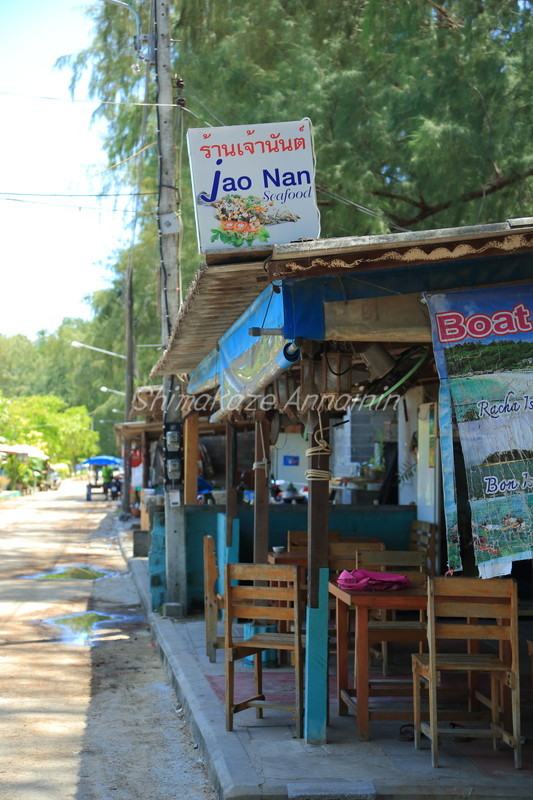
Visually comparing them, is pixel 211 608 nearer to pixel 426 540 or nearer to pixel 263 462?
pixel 263 462

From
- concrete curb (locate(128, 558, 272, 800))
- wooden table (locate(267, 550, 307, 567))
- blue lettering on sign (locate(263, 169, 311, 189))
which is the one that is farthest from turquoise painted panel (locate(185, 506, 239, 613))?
blue lettering on sign (locate(263, 169, 311, 189))

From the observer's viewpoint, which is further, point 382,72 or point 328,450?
point 382,72

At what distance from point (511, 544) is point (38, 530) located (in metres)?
25.3

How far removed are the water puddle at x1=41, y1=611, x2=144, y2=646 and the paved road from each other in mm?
13

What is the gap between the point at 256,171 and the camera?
6633 mm

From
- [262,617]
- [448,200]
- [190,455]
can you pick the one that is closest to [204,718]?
[262,617]

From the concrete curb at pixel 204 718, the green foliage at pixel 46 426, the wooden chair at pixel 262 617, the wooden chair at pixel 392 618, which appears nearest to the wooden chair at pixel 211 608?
the concrete curb at pixel 204 718

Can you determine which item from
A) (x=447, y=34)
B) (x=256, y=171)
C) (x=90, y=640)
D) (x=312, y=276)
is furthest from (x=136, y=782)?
(x=447, y=34)

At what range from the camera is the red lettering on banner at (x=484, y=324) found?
557 cm

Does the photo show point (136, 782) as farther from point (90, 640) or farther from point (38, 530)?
point (38, 530)

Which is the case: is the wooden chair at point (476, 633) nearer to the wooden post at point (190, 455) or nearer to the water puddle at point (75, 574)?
the wooden post at point (190, 455)

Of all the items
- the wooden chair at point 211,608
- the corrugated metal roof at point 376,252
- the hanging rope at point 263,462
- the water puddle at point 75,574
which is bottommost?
the water puddle at point 75,574

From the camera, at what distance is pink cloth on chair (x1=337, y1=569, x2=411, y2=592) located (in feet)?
21.2

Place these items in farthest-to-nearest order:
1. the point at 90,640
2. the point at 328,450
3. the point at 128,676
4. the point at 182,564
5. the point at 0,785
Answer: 1. the point at 182,564
2. the point at 90,640
3. the point at 128,676
4. the point at 328,450
5. the point at 0,785
